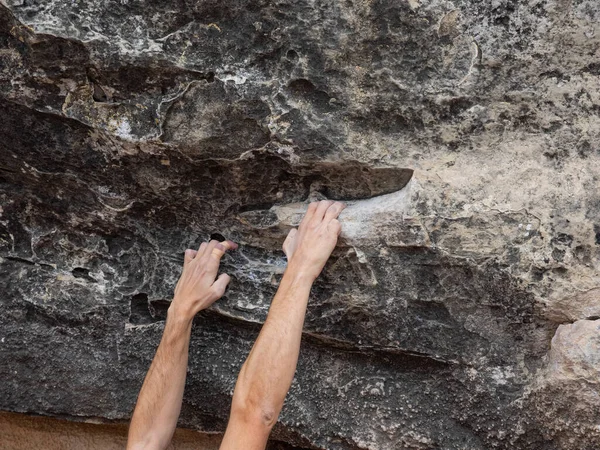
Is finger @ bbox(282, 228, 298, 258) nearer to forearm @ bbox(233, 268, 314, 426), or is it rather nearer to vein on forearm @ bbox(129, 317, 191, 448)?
forearm @ bbox(233, 268, 314, 426)

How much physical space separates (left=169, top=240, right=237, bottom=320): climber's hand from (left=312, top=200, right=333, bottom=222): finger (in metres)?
0.24

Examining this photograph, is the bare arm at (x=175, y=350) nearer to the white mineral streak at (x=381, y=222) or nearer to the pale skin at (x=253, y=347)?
the pale skin at (x=253, y=347)

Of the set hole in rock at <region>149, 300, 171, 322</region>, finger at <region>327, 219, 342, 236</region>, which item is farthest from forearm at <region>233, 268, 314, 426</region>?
hole in rock at <region>149, 300, 171, 322</region>

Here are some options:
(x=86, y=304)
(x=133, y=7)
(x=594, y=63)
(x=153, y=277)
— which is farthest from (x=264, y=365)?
(x=594, y=63)

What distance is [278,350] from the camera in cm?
157

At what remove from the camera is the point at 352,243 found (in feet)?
5.41

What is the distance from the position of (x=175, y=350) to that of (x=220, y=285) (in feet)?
0.61

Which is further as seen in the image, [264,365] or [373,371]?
[373,371]

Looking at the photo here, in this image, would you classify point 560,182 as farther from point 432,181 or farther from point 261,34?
point 261,34

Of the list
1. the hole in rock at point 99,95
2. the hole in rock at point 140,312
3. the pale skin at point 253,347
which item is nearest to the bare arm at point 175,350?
the pale skin at point 253,347

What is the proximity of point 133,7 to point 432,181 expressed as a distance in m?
0.72

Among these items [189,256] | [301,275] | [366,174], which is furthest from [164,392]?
[366,174]

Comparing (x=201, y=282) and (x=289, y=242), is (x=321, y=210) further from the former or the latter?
(x=201, y=282)

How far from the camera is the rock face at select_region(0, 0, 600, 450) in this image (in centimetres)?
153
